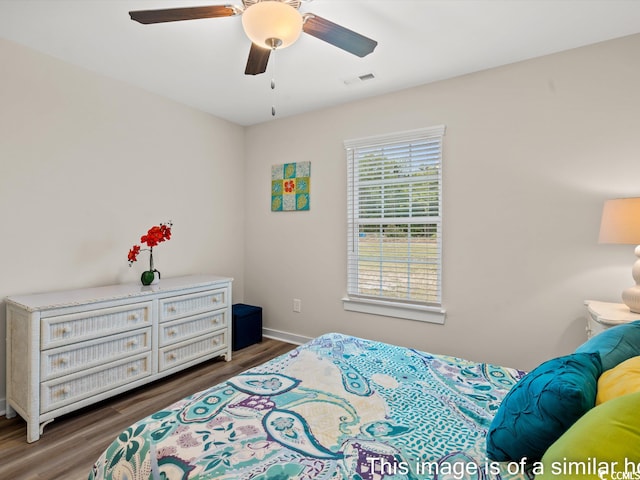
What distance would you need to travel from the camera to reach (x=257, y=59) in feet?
6.44

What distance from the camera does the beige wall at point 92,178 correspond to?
7.97 feet

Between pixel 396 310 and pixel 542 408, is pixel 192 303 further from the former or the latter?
pixel 542 408

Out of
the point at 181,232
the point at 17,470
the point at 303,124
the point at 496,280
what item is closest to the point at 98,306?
the point at 17,470

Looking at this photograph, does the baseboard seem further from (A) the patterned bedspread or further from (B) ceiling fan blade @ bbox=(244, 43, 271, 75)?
(B) ceiling fan blade @ bbox=(244, 43, 271, 75)

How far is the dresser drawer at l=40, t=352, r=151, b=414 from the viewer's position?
216 centimetres

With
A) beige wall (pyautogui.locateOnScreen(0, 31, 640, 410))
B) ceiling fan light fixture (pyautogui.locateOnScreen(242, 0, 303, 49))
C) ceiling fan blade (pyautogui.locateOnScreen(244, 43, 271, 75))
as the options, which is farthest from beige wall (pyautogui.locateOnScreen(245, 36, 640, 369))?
ceiling fan light fixture (pyautogui.locateOnScreen(242, 0, 303, 49))

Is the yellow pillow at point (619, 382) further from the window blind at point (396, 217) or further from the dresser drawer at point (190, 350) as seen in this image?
the dresser drawer at point (190, 350)

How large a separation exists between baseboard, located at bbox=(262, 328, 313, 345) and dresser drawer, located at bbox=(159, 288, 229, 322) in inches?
35.7

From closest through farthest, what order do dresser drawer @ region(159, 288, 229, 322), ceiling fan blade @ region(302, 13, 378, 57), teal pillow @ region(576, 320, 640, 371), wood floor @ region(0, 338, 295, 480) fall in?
teal pillow @ region(576, 320, 640, 371), ceiling fan blade @ region(302, 13, 378, 57), wood floor @ region(0, 338, 295, 480), dresser drawer @ region(159, 288, 229, 322)

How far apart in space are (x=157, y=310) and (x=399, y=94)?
2.82m

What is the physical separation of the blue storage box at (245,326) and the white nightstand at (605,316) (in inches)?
116

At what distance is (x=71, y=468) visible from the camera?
186cm

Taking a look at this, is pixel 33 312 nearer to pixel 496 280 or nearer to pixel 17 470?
pixel 17 470

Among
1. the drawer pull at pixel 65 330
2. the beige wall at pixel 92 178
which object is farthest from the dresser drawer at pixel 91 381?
the beige wall at pixel 92 178
